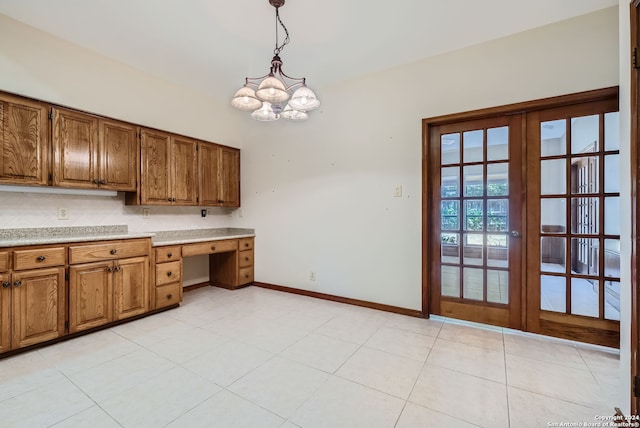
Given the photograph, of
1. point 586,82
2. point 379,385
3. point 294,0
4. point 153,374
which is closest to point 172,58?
point 294,0

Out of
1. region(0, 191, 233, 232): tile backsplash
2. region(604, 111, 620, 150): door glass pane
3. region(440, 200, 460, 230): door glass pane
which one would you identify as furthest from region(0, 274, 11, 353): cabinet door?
region(604, 111, 620, 150): door glass pane

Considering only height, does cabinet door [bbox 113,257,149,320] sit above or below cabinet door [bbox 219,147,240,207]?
below

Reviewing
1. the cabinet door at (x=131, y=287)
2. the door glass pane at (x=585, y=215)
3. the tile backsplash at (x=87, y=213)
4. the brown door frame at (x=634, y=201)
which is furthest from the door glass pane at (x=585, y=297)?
the tile backsplash at (x=87, y=213)

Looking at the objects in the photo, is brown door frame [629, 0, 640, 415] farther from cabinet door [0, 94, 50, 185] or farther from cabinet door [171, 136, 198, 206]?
Result: cabinet door [0, 94, 50, 185]

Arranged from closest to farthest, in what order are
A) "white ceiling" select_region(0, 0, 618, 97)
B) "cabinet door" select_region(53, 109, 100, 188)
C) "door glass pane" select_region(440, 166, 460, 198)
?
1. "white ceiling" select_region(0, 0, 618, 97)
2. "cabinet door" select_region(53, 109, 100, 188)
3. "door glass pane" select_region(440, 166, 460, 198)

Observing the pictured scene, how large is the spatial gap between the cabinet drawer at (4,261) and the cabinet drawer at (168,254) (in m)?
1.15

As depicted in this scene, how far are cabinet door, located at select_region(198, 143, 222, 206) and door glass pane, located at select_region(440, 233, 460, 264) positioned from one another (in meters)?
3.03

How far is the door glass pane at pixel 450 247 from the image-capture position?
2.94m

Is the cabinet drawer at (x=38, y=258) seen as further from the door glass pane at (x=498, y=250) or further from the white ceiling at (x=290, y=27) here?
the door glass pane at (x=498, y=250)

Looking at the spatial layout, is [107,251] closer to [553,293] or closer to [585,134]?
[553,293]

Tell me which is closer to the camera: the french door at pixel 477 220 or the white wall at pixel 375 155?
the white wall at pixel 375 155

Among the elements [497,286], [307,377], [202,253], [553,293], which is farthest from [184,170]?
[553,293]

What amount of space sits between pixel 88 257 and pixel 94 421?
1.56m

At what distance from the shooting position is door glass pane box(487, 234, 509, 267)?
271 cm
